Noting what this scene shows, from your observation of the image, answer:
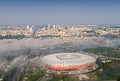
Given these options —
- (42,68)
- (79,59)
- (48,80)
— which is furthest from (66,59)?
(48,80)

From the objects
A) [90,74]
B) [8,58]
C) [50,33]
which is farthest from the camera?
[50,33]

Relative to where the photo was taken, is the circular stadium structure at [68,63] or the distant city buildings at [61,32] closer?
the circular stadium structure at [68,63]

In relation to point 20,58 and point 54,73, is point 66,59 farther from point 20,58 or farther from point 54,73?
point 20,58

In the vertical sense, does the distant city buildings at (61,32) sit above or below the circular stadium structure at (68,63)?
below

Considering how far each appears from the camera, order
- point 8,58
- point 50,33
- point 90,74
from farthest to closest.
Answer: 1. point 50,33
2. point 8,58
3. point 90,74

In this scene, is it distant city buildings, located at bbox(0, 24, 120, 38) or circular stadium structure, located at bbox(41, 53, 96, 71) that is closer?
circular stadium structure, located at bbox(41, 53, 96, 71)

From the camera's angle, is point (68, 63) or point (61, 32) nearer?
point (68, 63)

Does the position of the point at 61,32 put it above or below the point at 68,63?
below

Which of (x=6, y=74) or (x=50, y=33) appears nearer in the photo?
(x=6, y=74)

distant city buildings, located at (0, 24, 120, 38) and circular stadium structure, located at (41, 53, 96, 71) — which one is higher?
circular stadium structure, located at (41, 53, 96, 71)

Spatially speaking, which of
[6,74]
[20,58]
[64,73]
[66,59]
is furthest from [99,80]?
[20,58]
